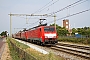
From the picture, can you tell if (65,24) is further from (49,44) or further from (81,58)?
(81,58)

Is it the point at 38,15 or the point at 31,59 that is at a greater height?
the point at 38,15

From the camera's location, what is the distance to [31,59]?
309 inches

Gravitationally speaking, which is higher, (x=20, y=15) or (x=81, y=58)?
(x=20, y=15)

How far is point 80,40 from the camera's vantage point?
113 feet

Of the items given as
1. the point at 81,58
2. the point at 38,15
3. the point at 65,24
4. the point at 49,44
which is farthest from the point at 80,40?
the point at 65,24

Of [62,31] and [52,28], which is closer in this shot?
[52,28]

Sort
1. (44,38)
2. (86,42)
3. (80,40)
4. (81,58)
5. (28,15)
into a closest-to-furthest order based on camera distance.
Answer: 1. (81,58)
2. (44,38)
3. (86,42)
4. (80,40)
5. (28,15)

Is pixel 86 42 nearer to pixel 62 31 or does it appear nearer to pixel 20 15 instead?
pixel 20 15

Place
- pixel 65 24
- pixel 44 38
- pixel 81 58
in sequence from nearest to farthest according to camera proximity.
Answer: pixel 81 58 → pixel 44 38 → pixel 65 24

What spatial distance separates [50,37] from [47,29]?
137cm

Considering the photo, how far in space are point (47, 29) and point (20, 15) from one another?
14.2m

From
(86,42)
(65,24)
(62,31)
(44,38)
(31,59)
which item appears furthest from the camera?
(65,24)

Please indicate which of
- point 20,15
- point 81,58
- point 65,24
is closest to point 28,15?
point 20,15

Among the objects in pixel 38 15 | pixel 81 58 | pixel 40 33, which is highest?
pixel 38 15
